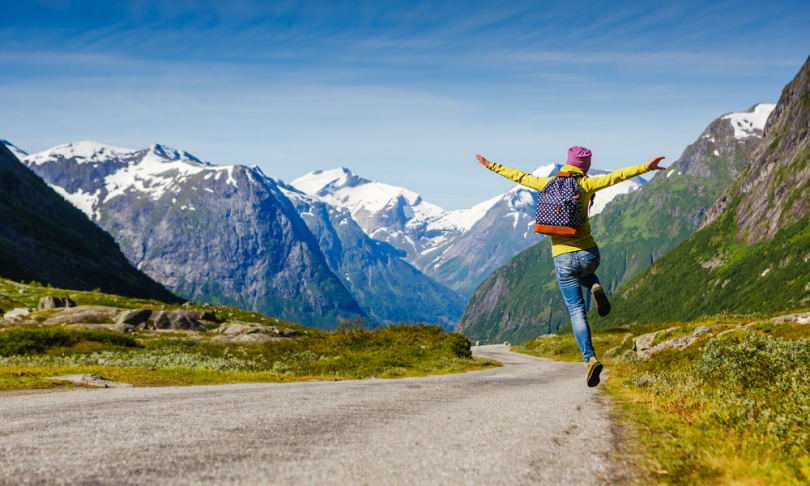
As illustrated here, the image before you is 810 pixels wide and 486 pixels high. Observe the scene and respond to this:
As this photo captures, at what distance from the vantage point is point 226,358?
3844cm

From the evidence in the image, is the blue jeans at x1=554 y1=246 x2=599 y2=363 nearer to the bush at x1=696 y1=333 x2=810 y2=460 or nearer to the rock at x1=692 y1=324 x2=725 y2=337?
the bush at x1=696 y1=333 x2=810 y2=460

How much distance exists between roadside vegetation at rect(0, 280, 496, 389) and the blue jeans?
1528 centimetres

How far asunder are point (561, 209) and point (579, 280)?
5.29 ft

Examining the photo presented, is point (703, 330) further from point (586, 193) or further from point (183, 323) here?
point (183, 323)

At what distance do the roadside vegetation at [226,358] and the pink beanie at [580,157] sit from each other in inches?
643

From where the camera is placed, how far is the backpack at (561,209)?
40.3ft

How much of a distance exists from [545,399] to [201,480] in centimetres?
1009

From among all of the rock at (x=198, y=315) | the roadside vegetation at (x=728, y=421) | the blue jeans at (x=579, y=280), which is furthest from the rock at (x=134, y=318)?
the blue jeans at (x=579, y=280)

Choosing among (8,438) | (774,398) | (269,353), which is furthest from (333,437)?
(269,353)

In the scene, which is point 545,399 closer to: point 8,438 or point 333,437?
point 333,437

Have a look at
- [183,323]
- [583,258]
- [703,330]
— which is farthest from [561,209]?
[183,323]

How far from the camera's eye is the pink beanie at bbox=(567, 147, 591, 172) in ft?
43.5

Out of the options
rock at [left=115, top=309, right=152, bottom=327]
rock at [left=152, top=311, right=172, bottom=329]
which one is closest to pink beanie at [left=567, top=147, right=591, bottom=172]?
rock at [left=115, top=309, right=152, bottom=327]

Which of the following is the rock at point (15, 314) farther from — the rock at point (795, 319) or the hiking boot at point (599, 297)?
the rock at point (795, 319)
